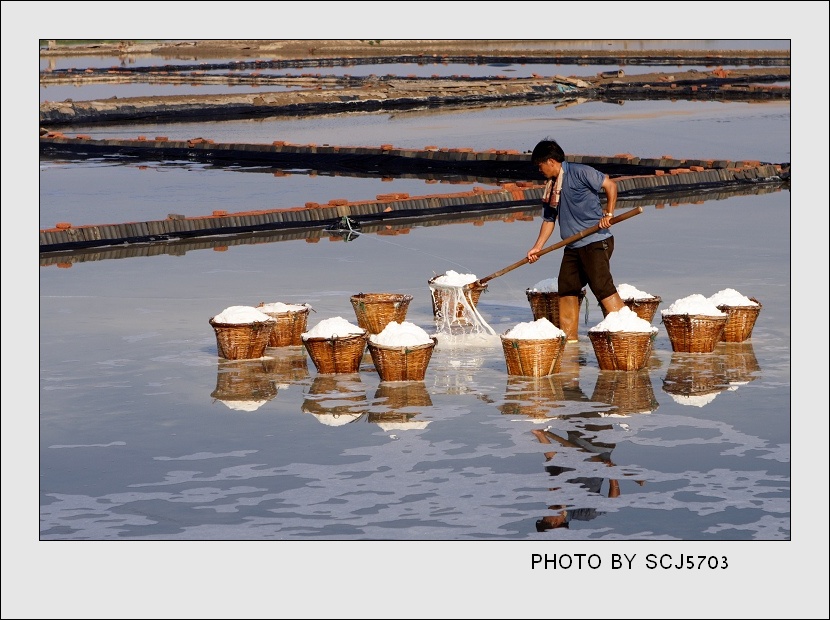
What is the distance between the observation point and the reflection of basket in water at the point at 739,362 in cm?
1199

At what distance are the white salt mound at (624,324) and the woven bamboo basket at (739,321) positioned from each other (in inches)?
51.3

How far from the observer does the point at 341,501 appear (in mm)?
9047

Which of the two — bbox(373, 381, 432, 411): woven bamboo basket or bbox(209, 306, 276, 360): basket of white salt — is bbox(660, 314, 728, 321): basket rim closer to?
bbox(373, 381, 432, 411): woven bamboo basket

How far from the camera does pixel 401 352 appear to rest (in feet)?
38.4

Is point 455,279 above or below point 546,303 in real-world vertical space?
above

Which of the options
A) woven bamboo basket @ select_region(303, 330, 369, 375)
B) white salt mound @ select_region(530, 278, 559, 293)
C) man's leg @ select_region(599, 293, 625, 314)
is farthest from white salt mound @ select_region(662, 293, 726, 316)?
woven bamboo basket @ select_region(303, 330, 369, 375)

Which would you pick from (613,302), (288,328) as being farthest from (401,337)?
(613,302)

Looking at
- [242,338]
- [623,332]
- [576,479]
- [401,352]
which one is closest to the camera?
[576,479]

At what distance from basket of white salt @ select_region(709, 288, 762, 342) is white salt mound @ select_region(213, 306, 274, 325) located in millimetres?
3750

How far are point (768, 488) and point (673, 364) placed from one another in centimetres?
338

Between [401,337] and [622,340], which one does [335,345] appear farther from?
[622,340]

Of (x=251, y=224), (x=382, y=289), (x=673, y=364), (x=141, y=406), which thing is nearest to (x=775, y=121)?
(x=251, y=224)

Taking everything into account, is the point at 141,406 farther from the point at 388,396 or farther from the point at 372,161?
the point at 372,161

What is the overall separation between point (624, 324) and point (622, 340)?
127 millimetres
